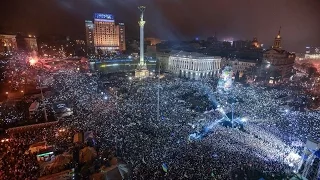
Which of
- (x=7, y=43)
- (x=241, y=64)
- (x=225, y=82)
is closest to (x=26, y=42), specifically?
(x=7, y=43)

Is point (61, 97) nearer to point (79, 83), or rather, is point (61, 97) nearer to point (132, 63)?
point (79, 83)

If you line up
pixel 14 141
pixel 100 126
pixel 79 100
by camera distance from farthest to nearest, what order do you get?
pixel 79 100, pixel 100 126, pixel 14 141

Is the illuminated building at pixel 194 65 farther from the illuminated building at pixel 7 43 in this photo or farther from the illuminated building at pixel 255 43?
the illuminated building at pixel 7 43

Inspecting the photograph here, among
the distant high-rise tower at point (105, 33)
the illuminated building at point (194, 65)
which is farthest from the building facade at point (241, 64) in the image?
the distant high-rise tower at point (105, 33)

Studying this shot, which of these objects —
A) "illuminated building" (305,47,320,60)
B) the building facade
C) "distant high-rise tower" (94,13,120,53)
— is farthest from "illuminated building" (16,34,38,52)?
"illuminated building" (305,47,320,60)

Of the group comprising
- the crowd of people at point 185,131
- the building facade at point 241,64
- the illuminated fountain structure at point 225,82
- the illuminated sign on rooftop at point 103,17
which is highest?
the illuminated sign on rooftop at point 103,17

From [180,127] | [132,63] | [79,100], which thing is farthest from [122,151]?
[132,63]
